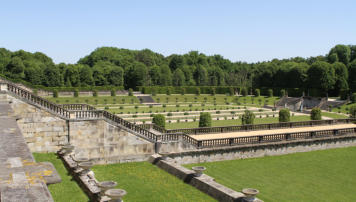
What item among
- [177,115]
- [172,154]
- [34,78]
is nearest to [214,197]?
[172,154]

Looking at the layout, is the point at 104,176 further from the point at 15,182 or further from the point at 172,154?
the point at 15,182

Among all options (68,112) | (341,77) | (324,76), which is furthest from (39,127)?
(341,77)

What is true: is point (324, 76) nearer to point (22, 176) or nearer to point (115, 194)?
point (115, 194)

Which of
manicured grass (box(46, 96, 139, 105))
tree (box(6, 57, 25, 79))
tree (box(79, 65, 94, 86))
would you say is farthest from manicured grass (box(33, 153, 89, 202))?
tree (box(79, 65, 94, 86))

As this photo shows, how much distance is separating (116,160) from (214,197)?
10631 mm

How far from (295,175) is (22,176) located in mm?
21489

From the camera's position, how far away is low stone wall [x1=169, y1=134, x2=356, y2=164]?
88.9ft

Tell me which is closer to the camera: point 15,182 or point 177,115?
point 15,182

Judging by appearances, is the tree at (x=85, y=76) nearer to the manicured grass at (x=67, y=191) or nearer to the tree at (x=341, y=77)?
the tree at (x=341, y=77)

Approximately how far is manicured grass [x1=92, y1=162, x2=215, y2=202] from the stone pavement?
1054 centimetres

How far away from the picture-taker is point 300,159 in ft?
94.7

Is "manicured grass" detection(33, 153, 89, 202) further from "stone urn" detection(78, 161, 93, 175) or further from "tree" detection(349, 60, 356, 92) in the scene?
"tree" detection(349, 60, 356, 92)

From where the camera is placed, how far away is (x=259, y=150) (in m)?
29.2

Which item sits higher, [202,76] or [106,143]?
[202,76]
